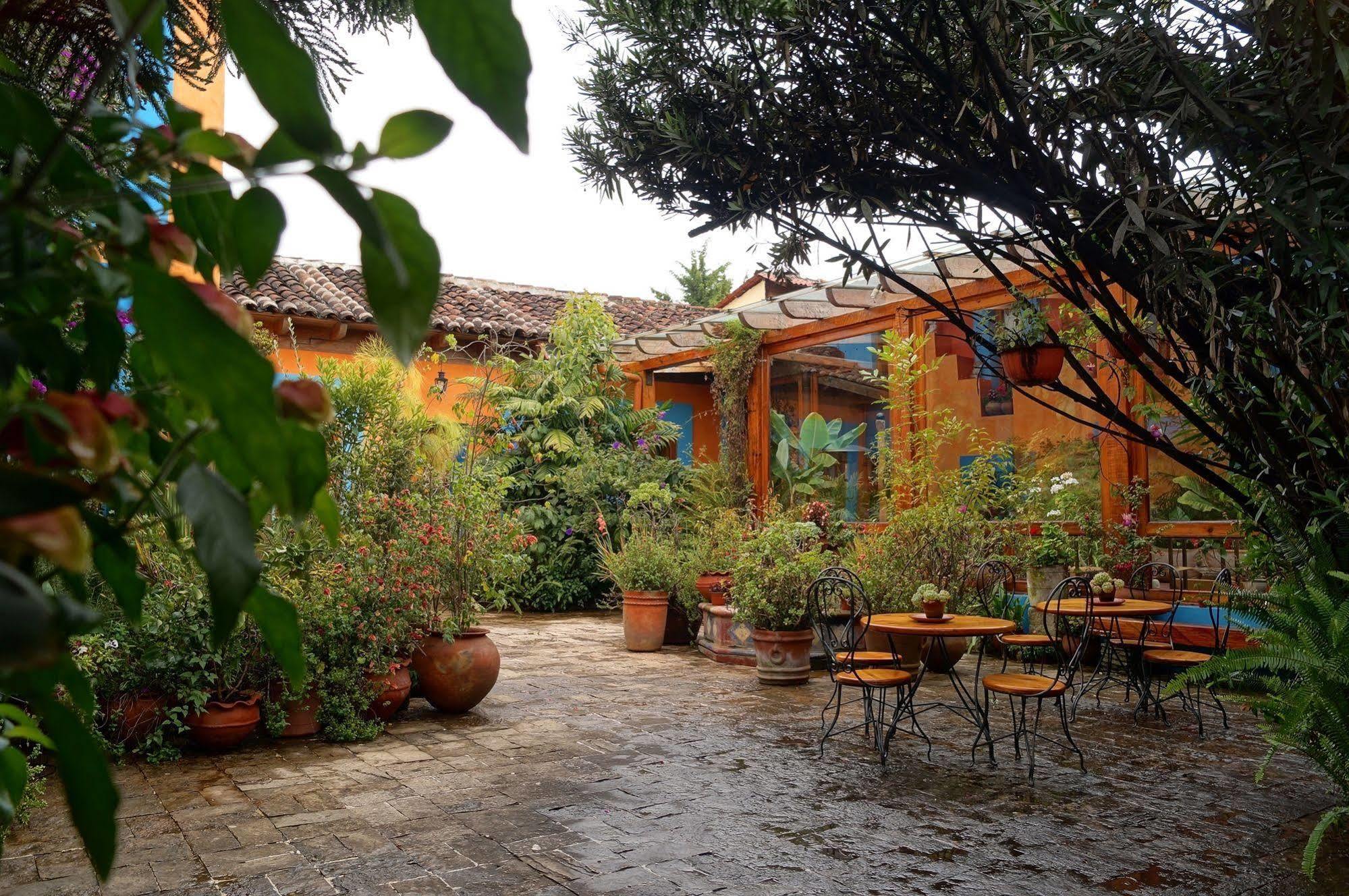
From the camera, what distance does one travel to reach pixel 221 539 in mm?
358

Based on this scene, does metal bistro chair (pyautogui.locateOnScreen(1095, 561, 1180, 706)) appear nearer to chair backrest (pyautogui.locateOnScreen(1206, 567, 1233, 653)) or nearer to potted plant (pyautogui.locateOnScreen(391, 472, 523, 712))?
chair backrest (pyautogui.locateOnScreen(1206, 567, 1233, 653))

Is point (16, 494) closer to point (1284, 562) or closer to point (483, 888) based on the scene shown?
point (483, 888)

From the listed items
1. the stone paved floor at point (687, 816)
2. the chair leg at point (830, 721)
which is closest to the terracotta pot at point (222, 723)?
the stone paved floor at point (687, 816)

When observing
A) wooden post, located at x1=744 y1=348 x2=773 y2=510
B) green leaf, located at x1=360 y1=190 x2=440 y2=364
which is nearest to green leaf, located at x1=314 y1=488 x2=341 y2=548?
green leaf, located at x1=360 y1=190 x2=440 y2=364

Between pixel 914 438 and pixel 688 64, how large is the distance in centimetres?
695

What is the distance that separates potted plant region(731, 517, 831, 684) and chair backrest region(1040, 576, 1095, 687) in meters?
1.79

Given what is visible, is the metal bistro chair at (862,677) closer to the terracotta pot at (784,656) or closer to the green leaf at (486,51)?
the terracotta pot at (784,656)

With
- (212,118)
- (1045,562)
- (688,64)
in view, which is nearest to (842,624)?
(1045,562)

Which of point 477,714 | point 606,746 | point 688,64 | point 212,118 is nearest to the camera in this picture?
point 688,64

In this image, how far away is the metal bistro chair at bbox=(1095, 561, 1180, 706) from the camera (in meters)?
6.72

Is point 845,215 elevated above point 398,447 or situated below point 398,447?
above

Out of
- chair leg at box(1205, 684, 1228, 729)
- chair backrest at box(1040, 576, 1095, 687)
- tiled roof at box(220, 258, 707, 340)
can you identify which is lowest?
chair leg at box(1205, 684, 1228, 729)

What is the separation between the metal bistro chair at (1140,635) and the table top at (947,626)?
49.6 inches

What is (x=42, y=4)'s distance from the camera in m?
0.52
